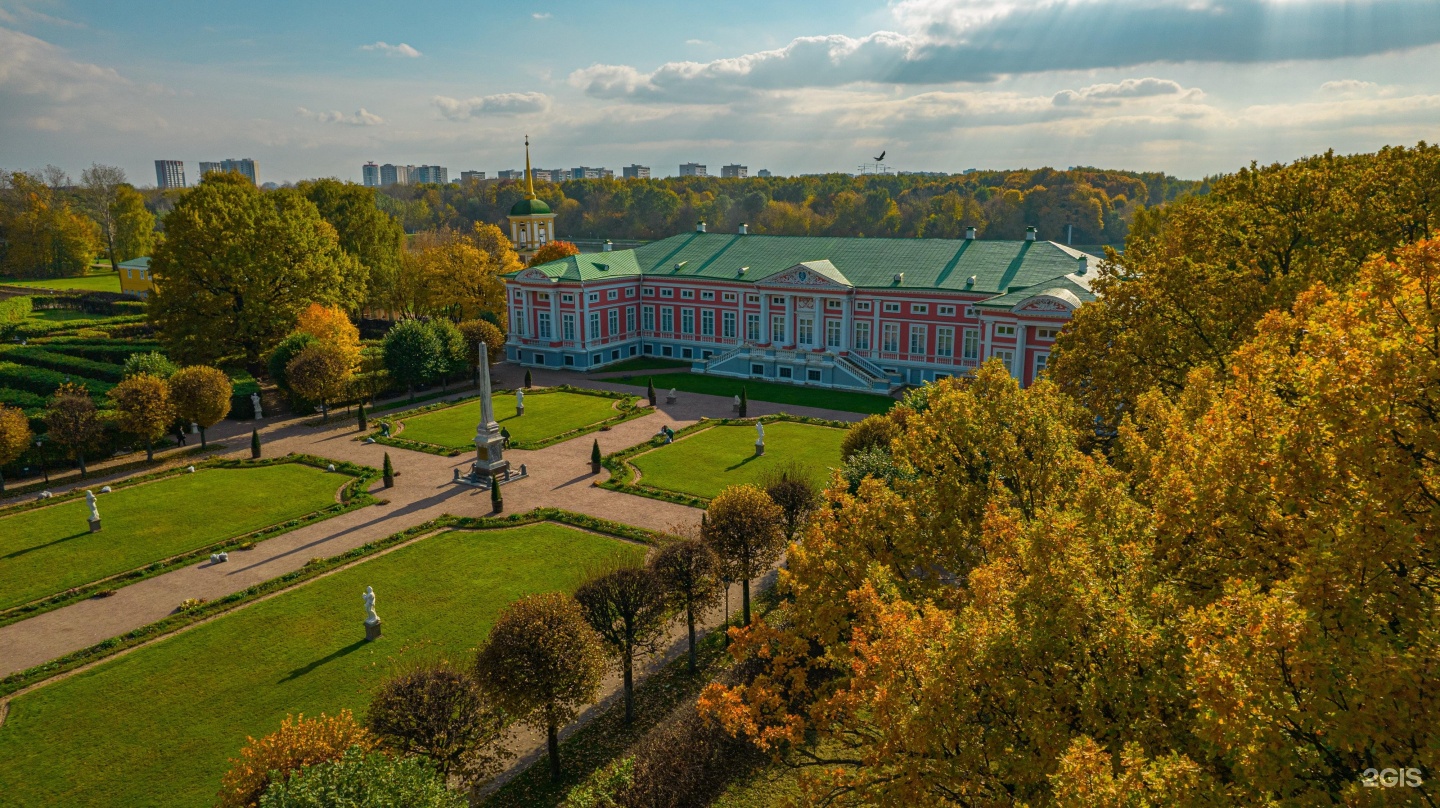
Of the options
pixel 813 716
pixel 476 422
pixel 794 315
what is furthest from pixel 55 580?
pixel 794 315

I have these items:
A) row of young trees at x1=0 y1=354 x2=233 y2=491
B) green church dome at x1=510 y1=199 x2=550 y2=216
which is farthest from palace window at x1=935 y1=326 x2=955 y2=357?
green church dome at x1=510 y1=199 x2=550 y2=216

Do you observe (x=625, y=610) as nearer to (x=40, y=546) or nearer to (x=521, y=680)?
(x=521, y=680)

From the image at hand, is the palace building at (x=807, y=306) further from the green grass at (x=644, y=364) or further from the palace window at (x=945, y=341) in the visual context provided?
the green grass at (x=644, y=364)

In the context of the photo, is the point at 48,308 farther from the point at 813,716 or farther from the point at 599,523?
the point at 813,716

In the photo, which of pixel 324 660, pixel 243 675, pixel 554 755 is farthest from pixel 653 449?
pixel 554 755

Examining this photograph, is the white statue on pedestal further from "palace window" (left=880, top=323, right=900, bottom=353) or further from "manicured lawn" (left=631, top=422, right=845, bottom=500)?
"palace window" (left=880, top=323, right=900, bottom=353)
